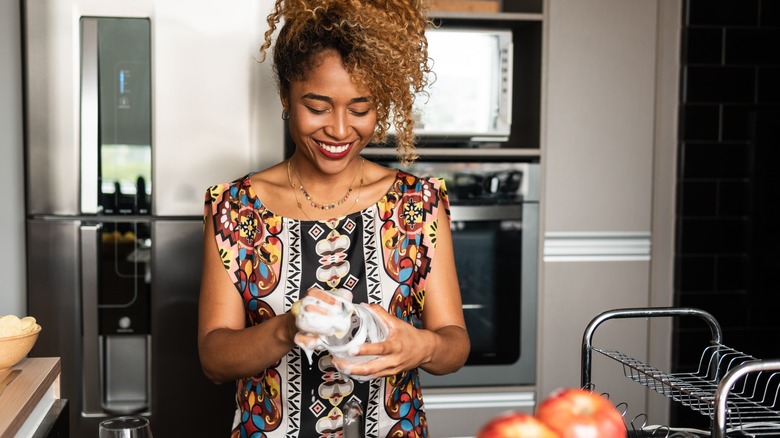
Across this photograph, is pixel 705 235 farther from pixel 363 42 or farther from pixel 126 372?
pixel 126 372

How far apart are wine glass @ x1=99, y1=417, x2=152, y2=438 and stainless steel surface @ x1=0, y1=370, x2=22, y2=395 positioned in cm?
48

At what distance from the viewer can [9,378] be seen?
132cm

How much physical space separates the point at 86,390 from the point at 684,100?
1920 mm

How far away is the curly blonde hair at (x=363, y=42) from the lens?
1.30 meters

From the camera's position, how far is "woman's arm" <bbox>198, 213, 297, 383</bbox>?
3.90 ft

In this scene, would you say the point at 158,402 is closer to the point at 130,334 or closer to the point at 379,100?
the point at 130,334

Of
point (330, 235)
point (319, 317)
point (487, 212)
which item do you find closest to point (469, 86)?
point (487, 212)

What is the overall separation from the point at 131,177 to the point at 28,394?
1.06 metres

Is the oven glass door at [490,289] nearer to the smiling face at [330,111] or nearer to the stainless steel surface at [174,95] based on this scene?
the stainless steel surface at [174,95]

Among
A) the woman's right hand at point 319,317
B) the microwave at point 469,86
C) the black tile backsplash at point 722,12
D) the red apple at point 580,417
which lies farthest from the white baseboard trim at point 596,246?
the red apple at point 580,417

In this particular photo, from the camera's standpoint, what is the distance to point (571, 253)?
8.18 feet

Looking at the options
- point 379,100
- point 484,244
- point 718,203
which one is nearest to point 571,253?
point 484,244

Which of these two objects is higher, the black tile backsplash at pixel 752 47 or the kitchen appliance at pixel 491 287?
the black tile backsplash at pixel 752 47

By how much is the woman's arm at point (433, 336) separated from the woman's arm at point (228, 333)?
6.3 inches
